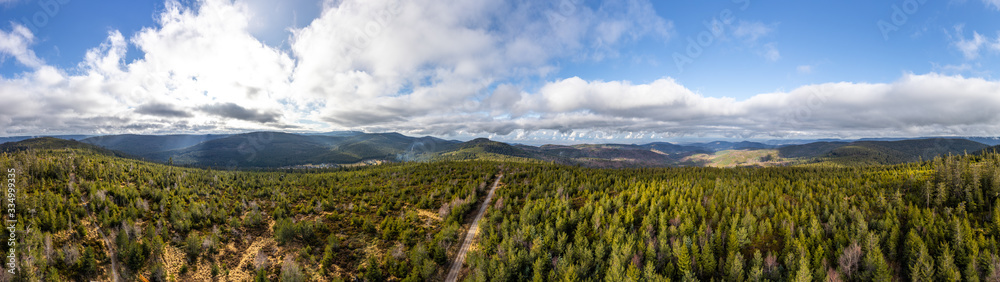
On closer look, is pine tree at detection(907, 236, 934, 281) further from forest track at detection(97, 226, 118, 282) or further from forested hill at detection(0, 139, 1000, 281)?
forest track at detection(97, 226, 118, 282)

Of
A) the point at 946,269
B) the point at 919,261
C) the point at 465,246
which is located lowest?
the point at 465,246

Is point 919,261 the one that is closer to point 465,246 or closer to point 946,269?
point 946,269

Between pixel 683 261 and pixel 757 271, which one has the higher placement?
pixel 757 271

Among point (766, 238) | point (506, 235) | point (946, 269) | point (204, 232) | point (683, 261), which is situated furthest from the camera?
point (506, 235)

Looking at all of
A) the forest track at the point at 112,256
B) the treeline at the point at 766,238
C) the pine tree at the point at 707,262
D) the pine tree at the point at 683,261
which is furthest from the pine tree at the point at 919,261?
the forest track at the point at 112,256

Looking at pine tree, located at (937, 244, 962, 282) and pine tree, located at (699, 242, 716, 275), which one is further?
pine tree, located at (699, 242, 716, 275)

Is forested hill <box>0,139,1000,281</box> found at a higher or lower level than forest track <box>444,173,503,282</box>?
higher

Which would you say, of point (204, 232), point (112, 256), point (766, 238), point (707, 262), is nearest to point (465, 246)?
point (707, 262)

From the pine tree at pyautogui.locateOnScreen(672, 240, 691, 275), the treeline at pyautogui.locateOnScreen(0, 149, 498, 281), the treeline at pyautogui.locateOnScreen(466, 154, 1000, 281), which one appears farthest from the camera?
the pine tree at pyautogui.locateOnScreen(672, 240, 691, 275)

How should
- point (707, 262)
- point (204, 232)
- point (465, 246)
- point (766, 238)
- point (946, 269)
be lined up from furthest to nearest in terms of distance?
point (465, 246), point (204, 232), point (766, 238), point (707, 262), point (946, 269)

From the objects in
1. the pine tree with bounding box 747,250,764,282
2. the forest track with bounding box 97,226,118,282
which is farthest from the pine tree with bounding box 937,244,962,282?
the forest track with bounding box 97,226,118,282
